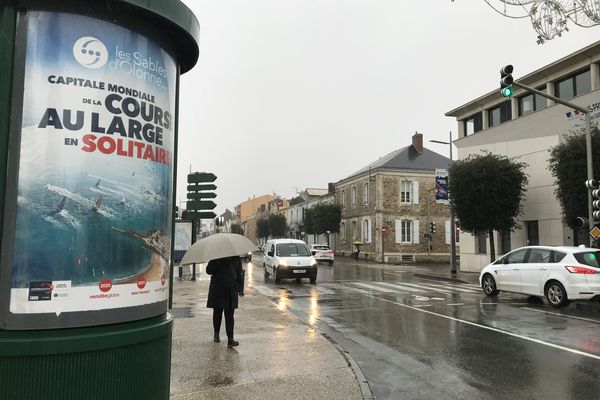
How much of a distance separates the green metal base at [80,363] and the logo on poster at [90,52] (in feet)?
6.02

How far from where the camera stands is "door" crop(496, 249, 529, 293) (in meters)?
14.4

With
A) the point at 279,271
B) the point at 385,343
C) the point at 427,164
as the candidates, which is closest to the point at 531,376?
the point at 385,343

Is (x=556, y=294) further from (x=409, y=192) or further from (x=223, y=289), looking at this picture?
(x=409, y=192)

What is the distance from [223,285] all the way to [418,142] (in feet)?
146

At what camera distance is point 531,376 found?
6320mm

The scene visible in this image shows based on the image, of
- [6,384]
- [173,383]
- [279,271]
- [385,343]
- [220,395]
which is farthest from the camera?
[279,271]

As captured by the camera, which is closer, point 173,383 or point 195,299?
point 173,383

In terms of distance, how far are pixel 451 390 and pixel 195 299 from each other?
383 inches

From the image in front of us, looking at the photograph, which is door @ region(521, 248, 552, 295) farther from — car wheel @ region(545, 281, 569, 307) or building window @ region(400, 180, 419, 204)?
building window @ region(400, 180, 419, 204)

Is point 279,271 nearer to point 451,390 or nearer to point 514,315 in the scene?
point 514,315

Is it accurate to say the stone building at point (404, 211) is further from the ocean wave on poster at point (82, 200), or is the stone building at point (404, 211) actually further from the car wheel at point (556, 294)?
the ocean wave on poster at point (82, 200)

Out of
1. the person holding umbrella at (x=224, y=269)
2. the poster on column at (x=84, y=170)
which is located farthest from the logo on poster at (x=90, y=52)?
the person holding umbrella at (x=224, y=269)

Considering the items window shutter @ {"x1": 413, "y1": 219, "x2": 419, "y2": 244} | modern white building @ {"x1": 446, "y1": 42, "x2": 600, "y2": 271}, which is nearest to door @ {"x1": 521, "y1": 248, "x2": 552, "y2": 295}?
modern white building @ {"x1": 446, "y1": 42, "x2": 600, "y2": 271}

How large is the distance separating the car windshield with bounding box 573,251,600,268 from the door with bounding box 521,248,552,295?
81 centimetres
